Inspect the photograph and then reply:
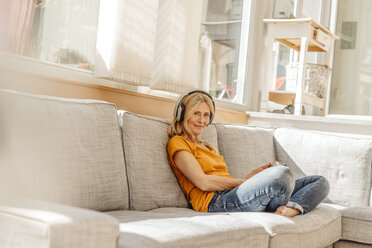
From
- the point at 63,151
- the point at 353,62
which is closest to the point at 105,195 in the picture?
the point at 63,151

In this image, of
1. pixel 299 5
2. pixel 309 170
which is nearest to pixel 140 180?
pixel 309 170

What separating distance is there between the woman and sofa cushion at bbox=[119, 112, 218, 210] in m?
0.05

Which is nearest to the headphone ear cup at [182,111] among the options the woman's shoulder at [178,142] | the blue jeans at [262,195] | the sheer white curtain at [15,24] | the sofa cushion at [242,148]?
the woman's shoulder at [178,142]

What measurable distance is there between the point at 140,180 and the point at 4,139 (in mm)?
706

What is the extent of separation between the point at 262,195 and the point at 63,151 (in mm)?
843

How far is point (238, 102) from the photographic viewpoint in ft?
13.9

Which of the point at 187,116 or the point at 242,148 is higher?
the point at 187,116

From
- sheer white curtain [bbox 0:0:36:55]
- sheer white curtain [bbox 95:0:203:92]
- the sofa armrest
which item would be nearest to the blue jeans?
sheer white curtain [bbox 95:0:203:92]

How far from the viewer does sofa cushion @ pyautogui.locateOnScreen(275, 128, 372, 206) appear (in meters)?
2.96

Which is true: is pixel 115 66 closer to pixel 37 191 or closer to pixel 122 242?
pixel 37 191

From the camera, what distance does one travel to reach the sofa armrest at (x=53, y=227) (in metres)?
1.14

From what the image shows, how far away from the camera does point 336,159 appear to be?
3.04 m

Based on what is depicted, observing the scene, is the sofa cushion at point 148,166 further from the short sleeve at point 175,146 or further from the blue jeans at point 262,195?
the blue jeans at point 262,195

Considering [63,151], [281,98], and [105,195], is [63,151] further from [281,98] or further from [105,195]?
[281,98]
